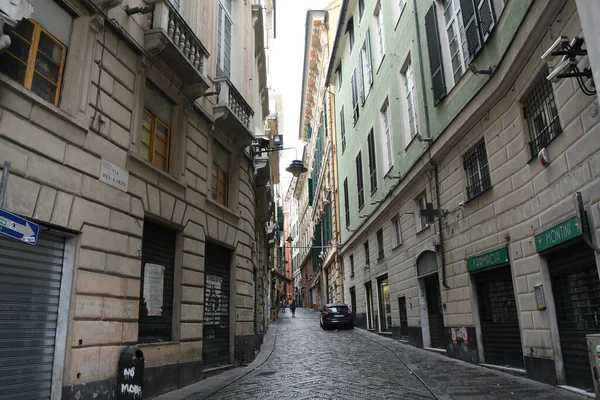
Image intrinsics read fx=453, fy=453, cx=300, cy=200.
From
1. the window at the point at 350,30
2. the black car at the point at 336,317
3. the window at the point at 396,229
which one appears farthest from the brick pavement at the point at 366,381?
the window at the point at 350,30

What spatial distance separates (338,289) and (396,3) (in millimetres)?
19617

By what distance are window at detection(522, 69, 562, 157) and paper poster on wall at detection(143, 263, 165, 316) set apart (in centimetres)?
714

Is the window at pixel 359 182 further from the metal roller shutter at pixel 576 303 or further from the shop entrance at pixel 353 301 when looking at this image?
the metal roller shutter at pixel 576 303

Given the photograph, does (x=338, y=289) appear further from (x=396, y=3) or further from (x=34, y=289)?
(x=34, y=289)

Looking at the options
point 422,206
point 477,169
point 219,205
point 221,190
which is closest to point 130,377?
point 219,205

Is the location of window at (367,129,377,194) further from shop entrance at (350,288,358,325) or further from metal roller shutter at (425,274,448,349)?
shop entrance at (350,288,358,325)

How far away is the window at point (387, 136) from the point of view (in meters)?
18.6

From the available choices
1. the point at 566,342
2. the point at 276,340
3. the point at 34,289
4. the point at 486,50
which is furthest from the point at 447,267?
the point at 34,289

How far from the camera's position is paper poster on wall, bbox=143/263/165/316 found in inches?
314

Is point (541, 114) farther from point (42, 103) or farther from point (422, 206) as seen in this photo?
point (42, 103)

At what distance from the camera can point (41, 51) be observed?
6.01 metres

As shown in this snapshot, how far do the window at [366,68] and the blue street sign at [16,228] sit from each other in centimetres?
1883

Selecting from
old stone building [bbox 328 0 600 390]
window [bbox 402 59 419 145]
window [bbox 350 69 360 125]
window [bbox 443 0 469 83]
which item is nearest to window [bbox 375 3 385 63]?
old stone building [bbox 328 0 600 390]

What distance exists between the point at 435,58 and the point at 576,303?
801cm
